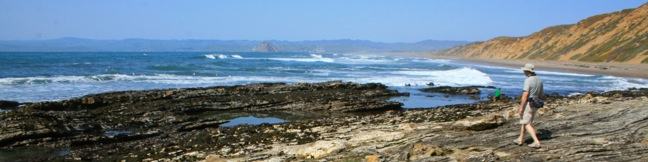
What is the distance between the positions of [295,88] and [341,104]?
214 inches

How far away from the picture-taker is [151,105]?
68.7ft

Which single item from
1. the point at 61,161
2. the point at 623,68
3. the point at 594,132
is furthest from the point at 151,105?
the point at 623,68

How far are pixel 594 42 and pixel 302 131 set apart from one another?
80381 mm

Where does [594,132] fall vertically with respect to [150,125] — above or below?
above

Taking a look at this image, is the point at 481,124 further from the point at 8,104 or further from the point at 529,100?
the point at 8,104

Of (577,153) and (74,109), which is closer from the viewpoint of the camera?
(577,153)

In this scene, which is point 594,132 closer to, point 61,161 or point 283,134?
point 283,134

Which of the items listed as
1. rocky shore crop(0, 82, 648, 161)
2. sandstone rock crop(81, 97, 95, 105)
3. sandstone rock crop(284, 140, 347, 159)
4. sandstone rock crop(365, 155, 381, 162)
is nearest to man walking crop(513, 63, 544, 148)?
rocky shore crop(0, 82, 648, 161)

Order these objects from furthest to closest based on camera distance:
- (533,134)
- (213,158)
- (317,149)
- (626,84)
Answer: (626,84) → (213,158) → (317,149) → (533,134)

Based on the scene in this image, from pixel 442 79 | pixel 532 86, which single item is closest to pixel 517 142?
pixel 532 86

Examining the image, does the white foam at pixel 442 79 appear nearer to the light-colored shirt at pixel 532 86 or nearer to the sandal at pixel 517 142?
the sandal at pixel 517 142

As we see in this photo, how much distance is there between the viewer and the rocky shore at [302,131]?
9609 mm

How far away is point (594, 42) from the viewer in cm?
8531

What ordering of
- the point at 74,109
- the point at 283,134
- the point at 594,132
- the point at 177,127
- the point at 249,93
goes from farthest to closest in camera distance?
the point at 249,93, the point at 74,109, the point at 177,127, the point at 283,134, the point at 594,132
